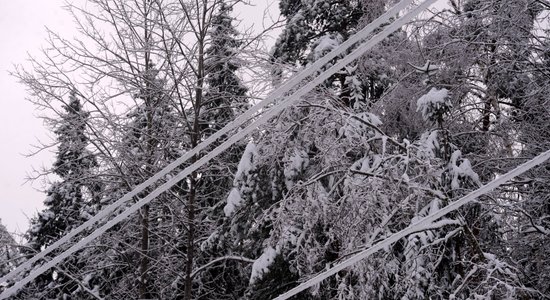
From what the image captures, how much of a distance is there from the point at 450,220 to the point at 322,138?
73.7 inches

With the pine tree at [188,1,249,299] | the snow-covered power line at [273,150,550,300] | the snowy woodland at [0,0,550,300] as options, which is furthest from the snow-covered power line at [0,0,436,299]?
the pine tree at [188,1,249,299]

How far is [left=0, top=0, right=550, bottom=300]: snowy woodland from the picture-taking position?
18.0ft

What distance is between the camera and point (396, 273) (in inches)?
212

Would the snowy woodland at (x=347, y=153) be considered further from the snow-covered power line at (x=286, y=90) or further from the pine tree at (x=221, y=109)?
the snow-covered power line at (x=286, y=90)

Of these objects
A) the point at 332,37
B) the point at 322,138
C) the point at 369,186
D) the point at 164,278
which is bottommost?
the point at 164,278

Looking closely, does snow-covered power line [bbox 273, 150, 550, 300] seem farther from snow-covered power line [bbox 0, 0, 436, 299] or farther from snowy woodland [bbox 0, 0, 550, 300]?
snowy woodland [bbox 0, 0, 550, 300]

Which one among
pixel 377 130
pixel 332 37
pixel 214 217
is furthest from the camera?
pixel 214 217

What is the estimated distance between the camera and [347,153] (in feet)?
21.5

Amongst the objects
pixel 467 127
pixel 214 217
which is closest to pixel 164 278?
pixel 214 217

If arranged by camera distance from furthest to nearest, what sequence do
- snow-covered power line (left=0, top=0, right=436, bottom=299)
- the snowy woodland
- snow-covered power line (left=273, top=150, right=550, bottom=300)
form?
1. the snowy woodland
2. snow-covered power line (left=273, top=150, right=550, bottom=300)
3. snow-covered power line (left=0, top=0, right=436, bottom=299)

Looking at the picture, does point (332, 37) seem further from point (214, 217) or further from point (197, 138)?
point (214, 217)

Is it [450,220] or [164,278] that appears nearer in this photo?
[450,220]

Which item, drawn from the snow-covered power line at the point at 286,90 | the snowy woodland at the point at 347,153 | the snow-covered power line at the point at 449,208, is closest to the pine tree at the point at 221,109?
the snowy woodland at the point at 347,153

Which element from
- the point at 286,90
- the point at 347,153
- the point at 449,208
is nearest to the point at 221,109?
the point at 347,153
